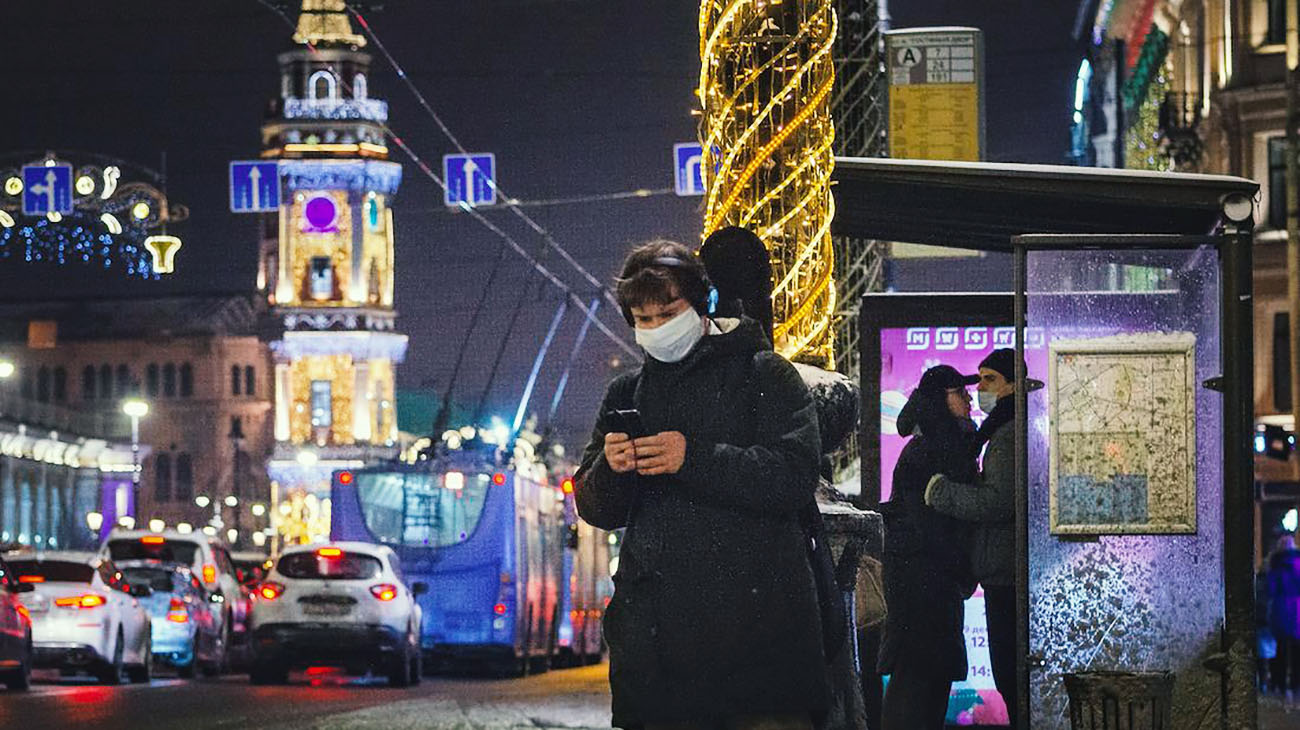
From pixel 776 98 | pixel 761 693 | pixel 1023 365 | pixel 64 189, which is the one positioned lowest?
pixel 761 693

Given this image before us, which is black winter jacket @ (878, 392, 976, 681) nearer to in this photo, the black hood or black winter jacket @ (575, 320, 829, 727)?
the black hood

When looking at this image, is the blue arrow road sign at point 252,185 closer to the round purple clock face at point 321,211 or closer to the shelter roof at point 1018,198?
the shelter roof at point 1018,198

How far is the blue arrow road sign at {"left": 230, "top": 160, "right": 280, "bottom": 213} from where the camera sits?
60156mm

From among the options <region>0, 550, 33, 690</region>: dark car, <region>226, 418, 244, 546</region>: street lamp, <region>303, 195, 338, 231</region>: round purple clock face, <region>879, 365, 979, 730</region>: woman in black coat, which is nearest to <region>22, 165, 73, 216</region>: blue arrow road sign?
<region>0, 550, 33, 690</region>: dark car

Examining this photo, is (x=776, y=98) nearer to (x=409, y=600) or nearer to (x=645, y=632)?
(x=645, y=632)

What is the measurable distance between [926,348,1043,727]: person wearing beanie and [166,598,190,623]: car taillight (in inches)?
904

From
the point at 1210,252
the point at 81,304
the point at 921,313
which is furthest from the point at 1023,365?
the point at 81,304

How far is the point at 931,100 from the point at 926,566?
11.1 metres

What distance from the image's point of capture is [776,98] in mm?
9469

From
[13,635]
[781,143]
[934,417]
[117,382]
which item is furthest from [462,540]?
[117,382]

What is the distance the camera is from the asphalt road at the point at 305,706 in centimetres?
1822

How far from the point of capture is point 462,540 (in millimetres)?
36438

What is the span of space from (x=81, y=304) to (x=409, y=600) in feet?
470

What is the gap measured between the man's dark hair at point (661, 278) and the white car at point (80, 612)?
20.8 metres
